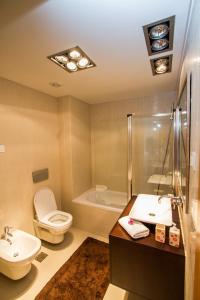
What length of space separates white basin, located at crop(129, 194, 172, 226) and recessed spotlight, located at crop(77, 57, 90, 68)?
1.58 meters

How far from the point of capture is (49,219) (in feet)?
7.66

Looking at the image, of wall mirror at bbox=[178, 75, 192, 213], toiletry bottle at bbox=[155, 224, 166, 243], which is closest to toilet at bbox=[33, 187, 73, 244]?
toiletry bottle at bbox=[155, 224, 166, 243]

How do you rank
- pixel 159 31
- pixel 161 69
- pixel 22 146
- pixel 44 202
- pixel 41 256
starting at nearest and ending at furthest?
1. pixel 159 31
2. pixel 161 69
3. pixel 41 256
4. pixel 22 146
5. pixel 44 202

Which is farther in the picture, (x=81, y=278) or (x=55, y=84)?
(x=55, y=84)

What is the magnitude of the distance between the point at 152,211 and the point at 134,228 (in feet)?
1.01

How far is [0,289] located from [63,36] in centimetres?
259

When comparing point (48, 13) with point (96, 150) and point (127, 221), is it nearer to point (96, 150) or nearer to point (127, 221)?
point (127, 221)

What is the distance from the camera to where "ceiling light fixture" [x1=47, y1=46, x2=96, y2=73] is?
1.41 m

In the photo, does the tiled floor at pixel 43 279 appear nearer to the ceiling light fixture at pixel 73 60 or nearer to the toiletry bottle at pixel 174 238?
the toiletry bottle at pixel 174 238

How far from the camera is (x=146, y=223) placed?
1288 millimetres

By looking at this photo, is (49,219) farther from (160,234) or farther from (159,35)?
(159,35)

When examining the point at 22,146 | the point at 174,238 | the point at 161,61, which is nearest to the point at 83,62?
the point at 161,61

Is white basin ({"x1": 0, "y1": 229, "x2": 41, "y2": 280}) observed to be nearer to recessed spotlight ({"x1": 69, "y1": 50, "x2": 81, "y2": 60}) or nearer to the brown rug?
the brown rug

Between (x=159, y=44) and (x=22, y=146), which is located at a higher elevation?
(x=159, y=44)
